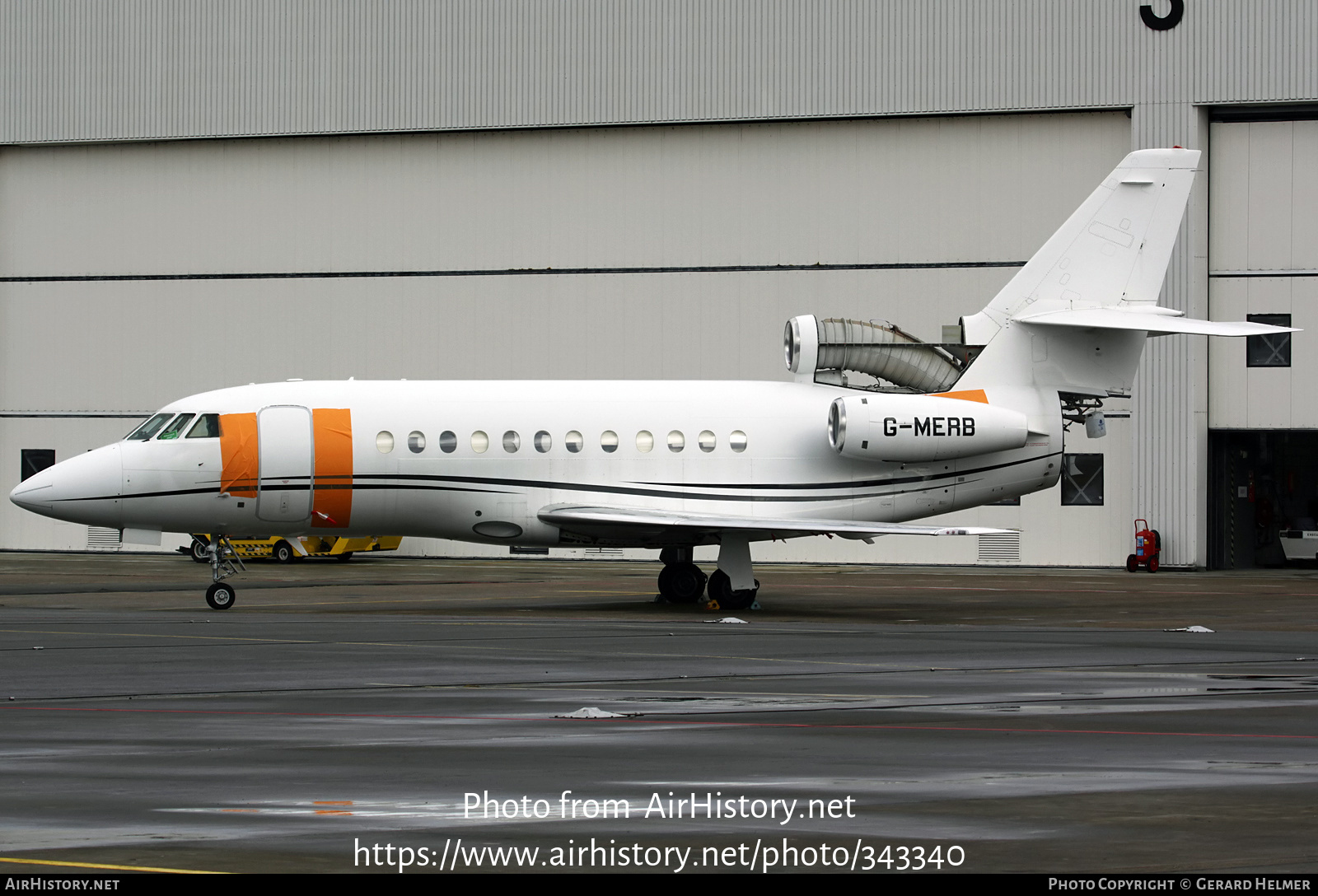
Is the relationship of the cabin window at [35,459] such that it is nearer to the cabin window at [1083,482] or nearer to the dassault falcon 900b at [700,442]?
the dassault falcon 900b at [700,442]

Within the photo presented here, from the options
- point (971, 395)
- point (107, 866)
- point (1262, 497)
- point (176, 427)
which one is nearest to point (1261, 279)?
point (1262, 497)

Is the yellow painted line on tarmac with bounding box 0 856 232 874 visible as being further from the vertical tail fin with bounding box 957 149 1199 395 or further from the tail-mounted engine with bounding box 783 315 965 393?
the vertical tail fin with bounding box 957 149 1199 395

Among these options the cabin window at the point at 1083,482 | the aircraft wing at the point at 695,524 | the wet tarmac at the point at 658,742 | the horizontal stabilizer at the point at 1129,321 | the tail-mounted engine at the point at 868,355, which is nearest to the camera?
the wet tarmac at the point at 658,742

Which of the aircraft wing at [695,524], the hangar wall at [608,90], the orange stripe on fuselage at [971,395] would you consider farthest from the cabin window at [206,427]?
the hangar wall at [608,90]

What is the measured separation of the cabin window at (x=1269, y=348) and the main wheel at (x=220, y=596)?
26629 millimetres

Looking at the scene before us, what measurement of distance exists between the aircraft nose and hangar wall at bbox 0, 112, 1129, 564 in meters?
20.4

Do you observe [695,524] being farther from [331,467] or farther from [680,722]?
[680,722]

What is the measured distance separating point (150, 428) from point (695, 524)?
894cm

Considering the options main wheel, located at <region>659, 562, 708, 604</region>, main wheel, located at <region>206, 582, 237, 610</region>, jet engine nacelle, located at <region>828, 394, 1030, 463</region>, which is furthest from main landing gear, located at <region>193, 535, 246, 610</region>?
jet engine nacelle, located at <region>828, 394, 1030, 463</region>

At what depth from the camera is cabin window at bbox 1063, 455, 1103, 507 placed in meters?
43.7

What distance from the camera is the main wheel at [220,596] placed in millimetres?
27328

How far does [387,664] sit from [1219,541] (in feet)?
101

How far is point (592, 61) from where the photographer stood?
46.2 m
